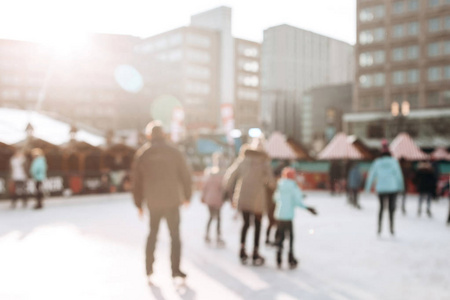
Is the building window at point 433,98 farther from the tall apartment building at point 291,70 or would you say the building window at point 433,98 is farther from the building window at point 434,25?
the tall apartment building at point 291,70

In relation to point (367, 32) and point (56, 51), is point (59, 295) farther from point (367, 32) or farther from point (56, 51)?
point (56, 51)

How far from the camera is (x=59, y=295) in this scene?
16.6 feet

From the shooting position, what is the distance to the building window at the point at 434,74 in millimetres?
53000

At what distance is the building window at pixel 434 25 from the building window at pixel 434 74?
4.40m

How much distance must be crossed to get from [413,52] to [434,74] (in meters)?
3.60

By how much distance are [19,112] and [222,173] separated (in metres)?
20.8

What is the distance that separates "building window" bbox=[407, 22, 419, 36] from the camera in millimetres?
54072

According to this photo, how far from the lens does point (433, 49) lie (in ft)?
175

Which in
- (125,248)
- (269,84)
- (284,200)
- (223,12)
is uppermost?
(223,12)

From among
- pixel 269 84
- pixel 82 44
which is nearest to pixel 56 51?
pixel 82 44

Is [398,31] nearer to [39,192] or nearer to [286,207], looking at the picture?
[39,192]

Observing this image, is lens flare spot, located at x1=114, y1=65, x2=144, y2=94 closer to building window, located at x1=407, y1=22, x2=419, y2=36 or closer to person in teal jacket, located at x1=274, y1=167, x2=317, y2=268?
building window, located at x1=407, y1=22, x2=419, y2=36

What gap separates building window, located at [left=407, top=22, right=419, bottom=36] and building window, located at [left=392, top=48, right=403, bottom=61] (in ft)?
7.17

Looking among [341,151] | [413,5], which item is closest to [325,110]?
[413,5]
